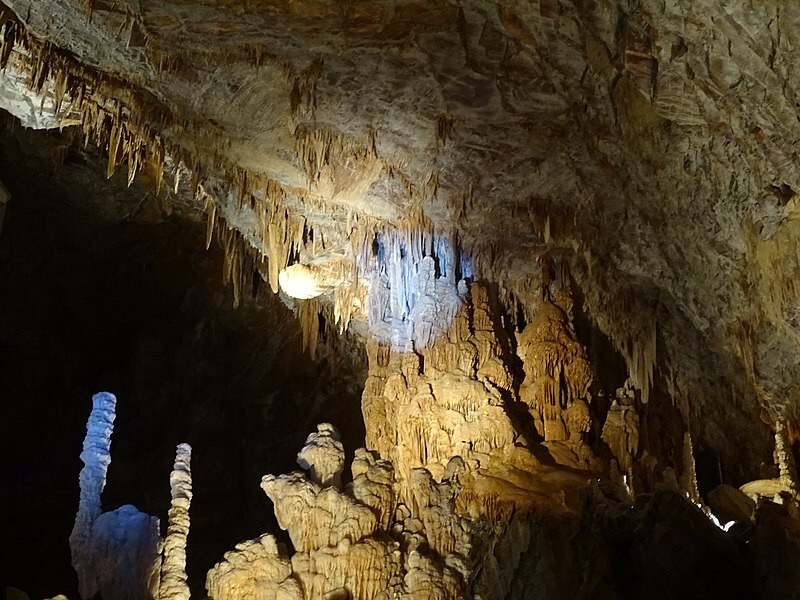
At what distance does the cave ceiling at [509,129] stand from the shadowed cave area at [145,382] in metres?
4.10

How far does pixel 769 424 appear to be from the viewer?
9.92 metres

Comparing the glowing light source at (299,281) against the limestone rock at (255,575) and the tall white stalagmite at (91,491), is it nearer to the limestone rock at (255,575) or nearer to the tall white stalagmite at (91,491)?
the tall white stalagmite at (91,491)

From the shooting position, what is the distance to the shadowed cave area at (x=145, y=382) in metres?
13.0

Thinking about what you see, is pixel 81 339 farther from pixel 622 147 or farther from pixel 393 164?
pixel 622 147

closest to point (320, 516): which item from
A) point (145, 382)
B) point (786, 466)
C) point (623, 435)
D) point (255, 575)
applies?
point (255, 575)

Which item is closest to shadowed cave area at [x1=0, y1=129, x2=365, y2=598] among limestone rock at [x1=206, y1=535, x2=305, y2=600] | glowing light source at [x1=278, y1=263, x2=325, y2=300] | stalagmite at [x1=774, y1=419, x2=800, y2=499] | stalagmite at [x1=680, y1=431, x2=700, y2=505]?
glowing light source at [x1=278, y1=263, x2=325, y2=300]

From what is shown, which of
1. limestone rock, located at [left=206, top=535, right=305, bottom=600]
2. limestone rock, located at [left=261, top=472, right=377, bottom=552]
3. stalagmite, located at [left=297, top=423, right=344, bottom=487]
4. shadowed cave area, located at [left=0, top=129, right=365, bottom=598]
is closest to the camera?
limestone rock, located at [left=206, top=535, right=305, bottom=600]

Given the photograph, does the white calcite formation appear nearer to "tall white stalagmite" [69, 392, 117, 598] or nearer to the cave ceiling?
"tall white stalagmite" [69, 392, 117, 598]

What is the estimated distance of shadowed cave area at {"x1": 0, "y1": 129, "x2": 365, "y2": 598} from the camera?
42.5 ft

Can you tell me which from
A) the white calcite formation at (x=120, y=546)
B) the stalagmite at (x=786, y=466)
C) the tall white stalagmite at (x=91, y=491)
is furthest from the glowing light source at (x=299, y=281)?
the stalagmite at (x=786, y=466)

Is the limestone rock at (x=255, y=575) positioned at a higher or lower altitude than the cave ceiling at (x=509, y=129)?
lower

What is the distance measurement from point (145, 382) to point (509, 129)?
31.0 feet

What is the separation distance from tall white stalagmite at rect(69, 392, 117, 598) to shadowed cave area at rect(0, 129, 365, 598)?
12.5 feet

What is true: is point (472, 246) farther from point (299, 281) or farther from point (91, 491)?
point (91, 491)
